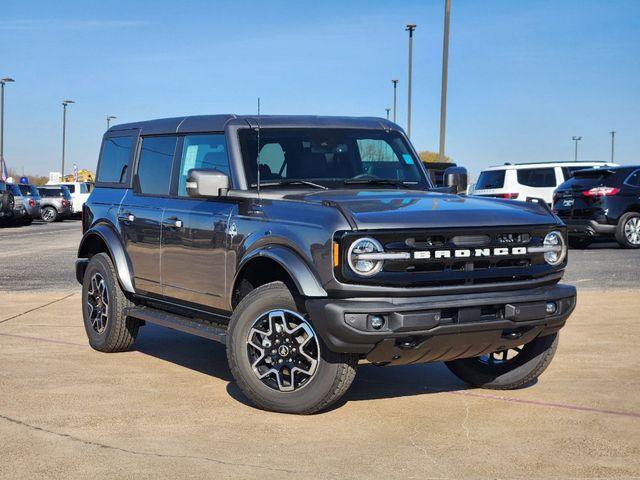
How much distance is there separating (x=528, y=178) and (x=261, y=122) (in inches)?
705

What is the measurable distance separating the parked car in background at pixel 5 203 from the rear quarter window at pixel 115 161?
97.5 feet

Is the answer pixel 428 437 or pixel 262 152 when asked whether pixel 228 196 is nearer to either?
pixel 262 152

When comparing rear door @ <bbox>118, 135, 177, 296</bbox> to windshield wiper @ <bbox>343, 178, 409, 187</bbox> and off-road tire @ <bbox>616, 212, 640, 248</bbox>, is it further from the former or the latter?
off-road tire @ <bbox>616, 212, 640, 248</bbox>

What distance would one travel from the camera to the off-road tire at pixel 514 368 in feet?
21.8

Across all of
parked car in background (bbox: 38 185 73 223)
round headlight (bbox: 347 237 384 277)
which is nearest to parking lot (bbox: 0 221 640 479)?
round headlight (bbox: 347 237 384 277)

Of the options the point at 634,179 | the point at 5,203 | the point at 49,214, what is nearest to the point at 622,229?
the point at 634,179

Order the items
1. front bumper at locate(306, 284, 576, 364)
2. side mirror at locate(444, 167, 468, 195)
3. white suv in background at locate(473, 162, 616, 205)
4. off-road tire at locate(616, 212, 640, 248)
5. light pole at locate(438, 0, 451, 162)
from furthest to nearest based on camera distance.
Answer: light pole at locate(438, 0, 451, 162), white suv in background at locate(473, 162, 616, 205), off-road tire at locate(616, 212, 640, 248), side mirror at locate(444, 167, 468, 195), front bumper at locate(306, 284, 576, 364)

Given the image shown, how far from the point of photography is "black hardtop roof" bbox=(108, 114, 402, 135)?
7242 millimetres

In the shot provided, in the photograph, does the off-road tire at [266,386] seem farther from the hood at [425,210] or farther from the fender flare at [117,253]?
the fender flare at [117,253]

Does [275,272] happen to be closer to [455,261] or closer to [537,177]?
[455,261]

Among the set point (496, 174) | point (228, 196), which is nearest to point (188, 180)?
point (228, 196)

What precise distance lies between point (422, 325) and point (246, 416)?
4.07 ft

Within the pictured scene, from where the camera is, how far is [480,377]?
271 inches

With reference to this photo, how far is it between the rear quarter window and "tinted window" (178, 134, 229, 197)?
3.32ft
